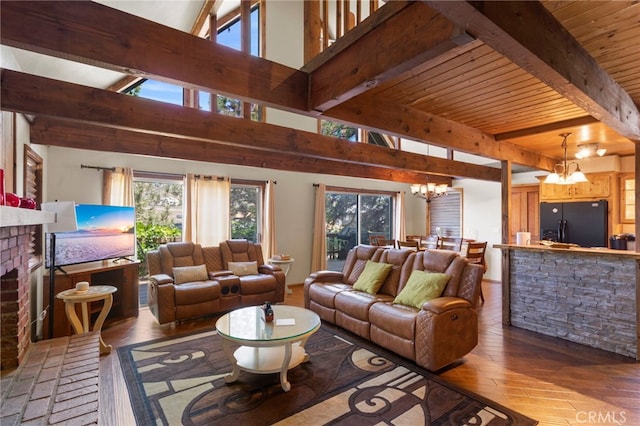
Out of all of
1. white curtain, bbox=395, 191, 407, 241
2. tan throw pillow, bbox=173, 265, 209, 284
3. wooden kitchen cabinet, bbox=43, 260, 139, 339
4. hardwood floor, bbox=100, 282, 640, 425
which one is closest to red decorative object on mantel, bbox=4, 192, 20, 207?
hardwood floor, bbox=100, 282, 640, 425

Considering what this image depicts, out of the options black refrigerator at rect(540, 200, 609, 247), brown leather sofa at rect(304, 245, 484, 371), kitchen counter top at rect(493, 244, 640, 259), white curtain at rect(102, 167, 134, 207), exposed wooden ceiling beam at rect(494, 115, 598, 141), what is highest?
exposed wooden ceiling beam at rect(494, 115, 598, 141)

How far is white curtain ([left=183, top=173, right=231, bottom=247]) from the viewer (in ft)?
17.2

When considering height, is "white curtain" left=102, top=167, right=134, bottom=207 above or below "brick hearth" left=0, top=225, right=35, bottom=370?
above

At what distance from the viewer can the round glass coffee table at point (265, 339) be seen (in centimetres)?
255

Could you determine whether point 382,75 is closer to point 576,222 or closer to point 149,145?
point 149,145

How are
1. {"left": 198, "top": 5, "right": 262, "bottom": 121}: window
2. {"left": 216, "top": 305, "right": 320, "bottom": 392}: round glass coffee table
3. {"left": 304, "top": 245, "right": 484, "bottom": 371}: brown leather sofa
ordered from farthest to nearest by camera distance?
1. {"left": 198, "top": 5, "right": 262, "bottom": 121}: window
2. {"left": 304, "top": 245, "right": 484, "bottom": 371}: brown leather sofa
3. {"left": 216, "top": 305, "right": 320, "bottom": 392}: round glass coffee table

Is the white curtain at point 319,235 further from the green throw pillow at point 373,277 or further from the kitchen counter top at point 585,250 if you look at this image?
the kitchen counter top at point 585,250

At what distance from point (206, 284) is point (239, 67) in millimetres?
3111

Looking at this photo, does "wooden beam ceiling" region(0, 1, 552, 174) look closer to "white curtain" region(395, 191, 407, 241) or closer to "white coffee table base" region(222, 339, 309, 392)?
"white coffee table base" region(222, 339, 309, 392)

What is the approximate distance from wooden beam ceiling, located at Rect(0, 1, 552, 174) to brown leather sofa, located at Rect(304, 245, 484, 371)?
215cm

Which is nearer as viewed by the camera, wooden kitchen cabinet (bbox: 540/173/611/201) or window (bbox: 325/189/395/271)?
wooden kitchen cabinet (bbox: 540/173/611/201)

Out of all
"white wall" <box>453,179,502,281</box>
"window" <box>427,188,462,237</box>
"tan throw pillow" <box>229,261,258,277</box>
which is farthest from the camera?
"window" <box>427,188,462,237</box>

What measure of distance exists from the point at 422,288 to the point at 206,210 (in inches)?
150

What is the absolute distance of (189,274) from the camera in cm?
443
